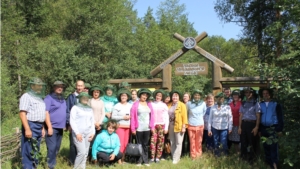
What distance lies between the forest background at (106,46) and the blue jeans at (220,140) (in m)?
1.36

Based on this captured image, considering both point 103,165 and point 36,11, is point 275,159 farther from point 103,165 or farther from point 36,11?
point 36,11

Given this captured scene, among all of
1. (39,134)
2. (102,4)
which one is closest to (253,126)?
(39,134)

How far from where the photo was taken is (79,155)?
5641 mm

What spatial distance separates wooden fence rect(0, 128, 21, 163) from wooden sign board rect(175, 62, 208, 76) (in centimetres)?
533

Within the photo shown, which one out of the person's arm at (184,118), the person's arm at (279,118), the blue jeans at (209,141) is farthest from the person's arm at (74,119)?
the person's arm at (279,118)

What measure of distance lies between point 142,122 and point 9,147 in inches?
153

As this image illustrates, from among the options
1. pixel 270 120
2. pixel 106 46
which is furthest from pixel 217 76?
pixel 106 46

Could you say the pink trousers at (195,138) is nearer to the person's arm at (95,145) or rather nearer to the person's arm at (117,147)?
the person's arm at (117,147)

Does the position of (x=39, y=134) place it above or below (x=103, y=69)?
below

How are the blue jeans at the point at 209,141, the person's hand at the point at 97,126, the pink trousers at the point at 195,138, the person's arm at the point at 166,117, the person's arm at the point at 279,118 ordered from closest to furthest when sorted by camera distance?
1. the person's arm at the point at 279,118
2. the person's hand at the point at 97,126
3. the person's arm at the point at 166,117
4. the pink trousers at the point at 195,138
5. the blue jeans at the point at 209,141

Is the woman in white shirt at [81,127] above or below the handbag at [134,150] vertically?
above

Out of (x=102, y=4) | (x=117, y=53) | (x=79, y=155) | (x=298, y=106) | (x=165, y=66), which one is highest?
(x=102, y=4)

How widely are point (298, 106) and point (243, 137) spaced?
1.59m

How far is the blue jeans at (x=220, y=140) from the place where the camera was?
21.9 feet
